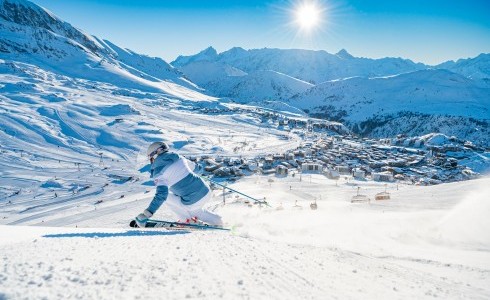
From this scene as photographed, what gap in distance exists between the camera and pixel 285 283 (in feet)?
13.1

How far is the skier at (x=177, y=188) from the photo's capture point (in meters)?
7.40

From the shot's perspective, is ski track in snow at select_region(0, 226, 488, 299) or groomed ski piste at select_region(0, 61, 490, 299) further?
groomed ski piste at select_region(0, 61, 490, 299)

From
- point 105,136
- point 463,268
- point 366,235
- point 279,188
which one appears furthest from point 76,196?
point 463,268

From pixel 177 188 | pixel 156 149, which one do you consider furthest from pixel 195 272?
pixel 156 149

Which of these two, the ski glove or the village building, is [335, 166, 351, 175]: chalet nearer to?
the village building

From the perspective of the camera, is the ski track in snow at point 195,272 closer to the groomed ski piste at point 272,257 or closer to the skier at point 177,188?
the groomed ski piste at point 272,257

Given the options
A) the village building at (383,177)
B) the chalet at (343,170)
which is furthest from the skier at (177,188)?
the chalet at (343,170)

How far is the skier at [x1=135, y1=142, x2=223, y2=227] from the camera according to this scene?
7398 mm

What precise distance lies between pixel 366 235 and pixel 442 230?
257 cm

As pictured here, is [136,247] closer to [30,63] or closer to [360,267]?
[360,267]

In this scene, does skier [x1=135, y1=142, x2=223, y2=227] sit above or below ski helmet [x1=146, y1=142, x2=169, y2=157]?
below

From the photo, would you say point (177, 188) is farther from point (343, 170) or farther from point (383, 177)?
point (343, 170)

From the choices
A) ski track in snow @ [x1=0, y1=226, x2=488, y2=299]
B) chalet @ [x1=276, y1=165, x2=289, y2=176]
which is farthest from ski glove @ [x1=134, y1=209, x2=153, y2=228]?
chalet @ [x1=276, y1=165, x2=289, y2=176]

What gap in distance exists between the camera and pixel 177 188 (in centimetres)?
775
